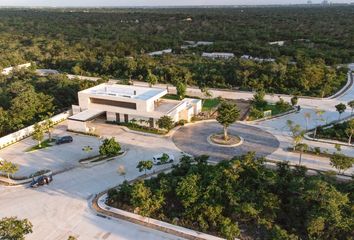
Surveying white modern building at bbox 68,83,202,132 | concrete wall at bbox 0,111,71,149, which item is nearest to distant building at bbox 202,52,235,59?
white modern building at bbox 68,83,202,132

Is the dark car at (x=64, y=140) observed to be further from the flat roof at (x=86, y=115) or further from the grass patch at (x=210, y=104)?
the grass patch at (x=210, y=104)

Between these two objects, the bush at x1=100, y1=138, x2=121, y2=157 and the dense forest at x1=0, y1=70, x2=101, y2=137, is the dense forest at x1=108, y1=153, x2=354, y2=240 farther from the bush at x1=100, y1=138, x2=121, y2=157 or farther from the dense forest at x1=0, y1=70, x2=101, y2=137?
the dense forest at x1=0, y1=70, x2=101, y2=137

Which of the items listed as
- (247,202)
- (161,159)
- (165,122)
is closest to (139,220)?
(247,202)

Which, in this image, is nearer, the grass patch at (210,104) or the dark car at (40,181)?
the dark car at (40,181)

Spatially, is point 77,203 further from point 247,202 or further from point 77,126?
point 77,126

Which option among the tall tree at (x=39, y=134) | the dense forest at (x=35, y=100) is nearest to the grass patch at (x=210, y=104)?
the dense forest at (x=35, y=100)

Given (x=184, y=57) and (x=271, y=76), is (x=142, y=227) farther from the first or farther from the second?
(x=184, y=57)
